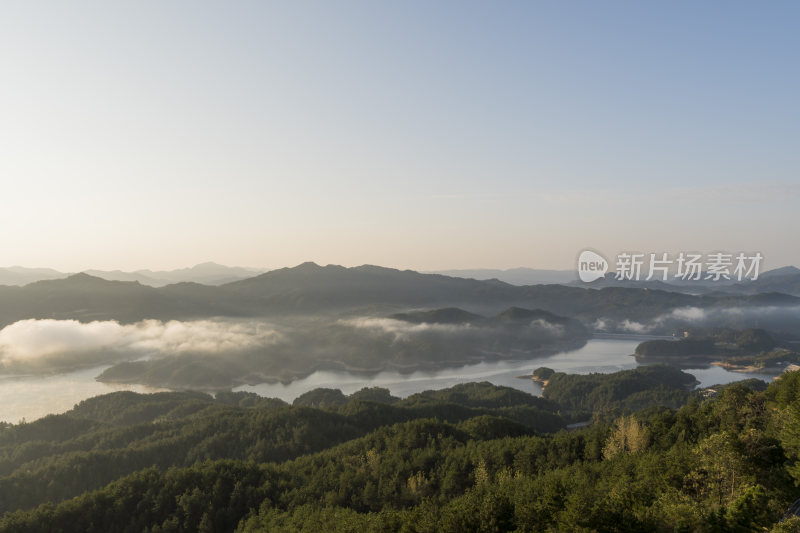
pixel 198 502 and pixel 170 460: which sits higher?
pixel 198 502

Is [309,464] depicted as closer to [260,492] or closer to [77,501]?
[260,492]

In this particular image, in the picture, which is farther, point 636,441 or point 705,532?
point 636,441

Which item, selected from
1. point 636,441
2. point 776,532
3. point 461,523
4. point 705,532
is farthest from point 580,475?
point 776,532

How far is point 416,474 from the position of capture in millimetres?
96562

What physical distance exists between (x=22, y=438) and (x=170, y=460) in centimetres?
8498

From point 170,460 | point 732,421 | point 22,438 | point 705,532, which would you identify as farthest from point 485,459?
point 22,438

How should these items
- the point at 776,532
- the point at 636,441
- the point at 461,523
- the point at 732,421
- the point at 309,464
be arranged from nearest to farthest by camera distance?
the point at 776,532 < the point at 461,523 < the point at 732,421 < the point at 636,441 < the point at 309,464

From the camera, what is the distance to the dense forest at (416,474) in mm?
39406

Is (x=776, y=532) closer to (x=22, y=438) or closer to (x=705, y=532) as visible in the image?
(x=705, y=532)

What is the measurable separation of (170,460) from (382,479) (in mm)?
88298

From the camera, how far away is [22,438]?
182 metres

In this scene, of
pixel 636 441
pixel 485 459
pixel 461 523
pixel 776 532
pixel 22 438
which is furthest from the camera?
pixel 22 438

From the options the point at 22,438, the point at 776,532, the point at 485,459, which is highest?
the point at 776,532

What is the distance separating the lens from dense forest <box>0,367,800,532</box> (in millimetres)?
39406
